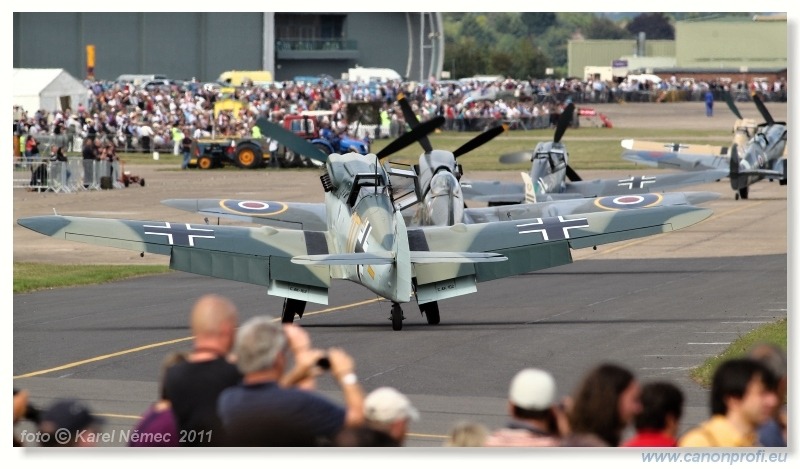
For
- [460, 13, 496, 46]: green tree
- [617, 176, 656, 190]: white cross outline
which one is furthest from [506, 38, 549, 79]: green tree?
[617, 176, 656, 190]: white cross outline

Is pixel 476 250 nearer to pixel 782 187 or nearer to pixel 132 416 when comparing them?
pixel 132 416

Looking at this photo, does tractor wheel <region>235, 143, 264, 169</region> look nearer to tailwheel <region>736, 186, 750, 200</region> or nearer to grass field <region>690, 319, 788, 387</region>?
tailwheel <region>736, 186, 750, 200</region>

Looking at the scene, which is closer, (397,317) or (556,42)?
(397,317)

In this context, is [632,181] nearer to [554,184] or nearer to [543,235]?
[554,184]

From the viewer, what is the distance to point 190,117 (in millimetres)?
68500

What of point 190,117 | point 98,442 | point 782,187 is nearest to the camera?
point 98,442

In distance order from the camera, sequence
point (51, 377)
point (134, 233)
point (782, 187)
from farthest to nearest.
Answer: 1. point (782, 187)
2. point (134, 233)
3. point (51, 377)

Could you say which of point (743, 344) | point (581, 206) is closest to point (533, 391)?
point (743, 344)

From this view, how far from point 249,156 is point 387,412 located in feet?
172

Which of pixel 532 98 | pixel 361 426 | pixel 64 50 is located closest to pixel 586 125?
pixel 532 98

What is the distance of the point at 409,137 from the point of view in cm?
2525

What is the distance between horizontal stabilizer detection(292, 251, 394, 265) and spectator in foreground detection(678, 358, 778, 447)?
29.3ft

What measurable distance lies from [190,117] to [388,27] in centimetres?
4527

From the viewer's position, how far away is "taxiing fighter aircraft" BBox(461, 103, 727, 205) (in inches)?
1336
